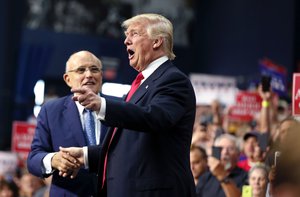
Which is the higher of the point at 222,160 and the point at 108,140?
the point at 108,140

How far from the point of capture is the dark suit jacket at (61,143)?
7137 mm

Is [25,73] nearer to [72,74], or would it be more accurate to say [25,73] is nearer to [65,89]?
[65,89]

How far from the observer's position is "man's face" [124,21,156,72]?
580cm

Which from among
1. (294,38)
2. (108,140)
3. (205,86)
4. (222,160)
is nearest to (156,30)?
(108,140)

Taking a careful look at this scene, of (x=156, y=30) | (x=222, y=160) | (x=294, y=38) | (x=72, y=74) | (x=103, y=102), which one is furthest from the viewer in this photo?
(x=294, y=38)

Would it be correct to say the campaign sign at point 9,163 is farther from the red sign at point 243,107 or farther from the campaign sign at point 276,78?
the campaign sign at point 276,78

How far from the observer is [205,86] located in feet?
59.1

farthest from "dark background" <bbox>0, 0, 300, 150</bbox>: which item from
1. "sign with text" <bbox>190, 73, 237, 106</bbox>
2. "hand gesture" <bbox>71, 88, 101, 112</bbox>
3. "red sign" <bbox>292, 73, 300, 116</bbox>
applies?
"hand gesture" <bbox>71, 88, 101, 112</bbox>

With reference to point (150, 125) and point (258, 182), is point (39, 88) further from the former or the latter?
point (150, 125)

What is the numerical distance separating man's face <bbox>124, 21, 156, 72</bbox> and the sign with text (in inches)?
449

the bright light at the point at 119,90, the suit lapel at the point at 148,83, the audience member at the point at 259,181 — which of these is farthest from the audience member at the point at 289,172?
the audience member at the point at 259,181

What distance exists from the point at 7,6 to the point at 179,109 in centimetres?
2226

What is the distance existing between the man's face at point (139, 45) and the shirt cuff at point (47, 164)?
1.32m

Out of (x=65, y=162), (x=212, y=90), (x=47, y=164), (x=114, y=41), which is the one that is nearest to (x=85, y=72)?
(x=47, y=164)
